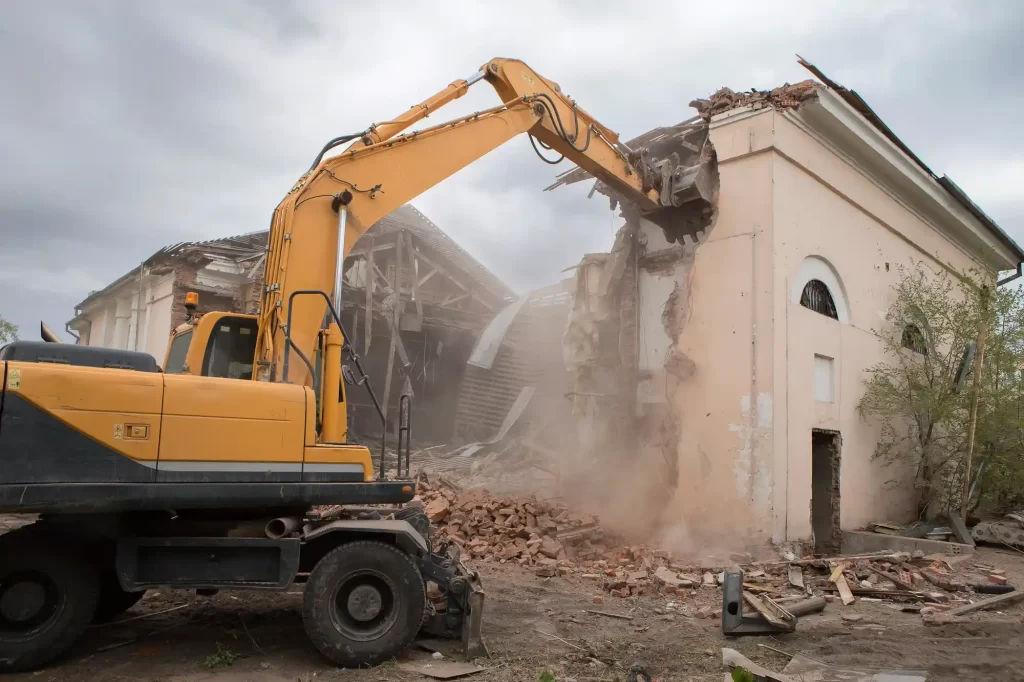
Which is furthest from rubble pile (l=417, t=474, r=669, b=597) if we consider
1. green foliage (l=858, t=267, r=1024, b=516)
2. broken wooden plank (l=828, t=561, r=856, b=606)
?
green foliage (l=858, t=267, r=1024, b=516)

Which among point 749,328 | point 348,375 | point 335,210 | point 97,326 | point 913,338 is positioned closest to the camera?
point 348,375

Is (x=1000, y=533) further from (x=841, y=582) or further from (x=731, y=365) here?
(x=731, y=365)

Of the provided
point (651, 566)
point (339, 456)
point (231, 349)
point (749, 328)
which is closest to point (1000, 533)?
point (749, 328)

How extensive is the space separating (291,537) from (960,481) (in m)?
12.6

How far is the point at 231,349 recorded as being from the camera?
6020 millimetres

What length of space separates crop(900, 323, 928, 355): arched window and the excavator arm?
30.8ft

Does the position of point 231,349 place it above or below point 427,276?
below

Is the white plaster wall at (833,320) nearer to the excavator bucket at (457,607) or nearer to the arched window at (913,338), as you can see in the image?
the arched window at (913,338)

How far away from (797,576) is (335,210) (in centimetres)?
661

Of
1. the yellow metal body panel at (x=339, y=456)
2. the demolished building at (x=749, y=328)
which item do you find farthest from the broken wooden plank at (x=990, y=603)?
the yellow metal body panel at (x=339, y=456)

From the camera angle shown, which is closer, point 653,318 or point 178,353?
point 178,353

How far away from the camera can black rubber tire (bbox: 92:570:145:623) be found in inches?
229

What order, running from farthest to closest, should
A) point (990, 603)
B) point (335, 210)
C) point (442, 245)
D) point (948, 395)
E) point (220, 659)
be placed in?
point (442, 245), point (948, 395), point (990, 603), point (335, 210), point (220, 659)

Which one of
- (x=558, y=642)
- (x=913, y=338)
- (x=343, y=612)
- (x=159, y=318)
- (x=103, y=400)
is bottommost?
(x=558, y=642)
